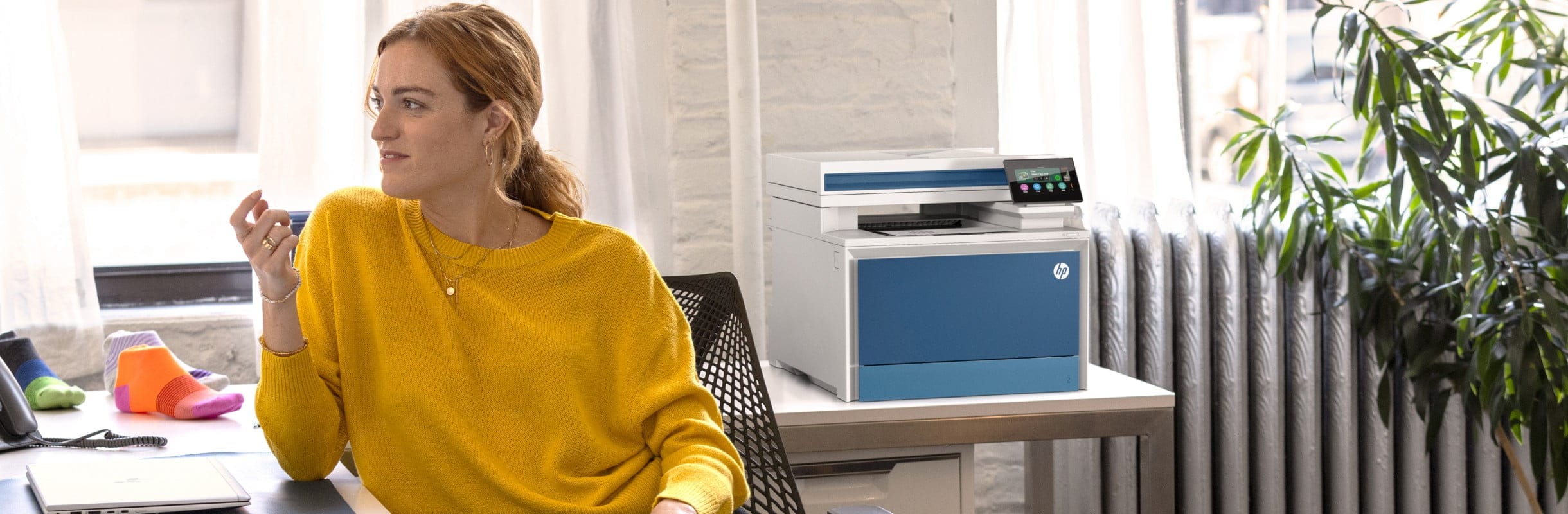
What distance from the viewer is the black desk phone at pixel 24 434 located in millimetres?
1560

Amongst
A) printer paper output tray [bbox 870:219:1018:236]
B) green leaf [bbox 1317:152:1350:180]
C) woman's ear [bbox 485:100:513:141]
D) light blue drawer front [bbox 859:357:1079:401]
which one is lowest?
light blue drawer front [bbox 859:357:1079:401]

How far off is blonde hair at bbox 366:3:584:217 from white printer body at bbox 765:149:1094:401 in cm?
52

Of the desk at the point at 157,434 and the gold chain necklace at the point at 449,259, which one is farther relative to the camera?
the gold chain necklace at the point at 449,259

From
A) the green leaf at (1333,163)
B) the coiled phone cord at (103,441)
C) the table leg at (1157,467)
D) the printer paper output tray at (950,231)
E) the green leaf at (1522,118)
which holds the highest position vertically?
the green leaf at (1522,118)

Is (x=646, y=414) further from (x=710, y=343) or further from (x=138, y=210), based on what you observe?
(x=138, y=210)

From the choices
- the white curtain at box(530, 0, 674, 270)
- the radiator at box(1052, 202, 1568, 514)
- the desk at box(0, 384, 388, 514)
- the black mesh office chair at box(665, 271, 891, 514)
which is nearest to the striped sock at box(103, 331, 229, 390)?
the desk at box(0, 384, 388, 514)

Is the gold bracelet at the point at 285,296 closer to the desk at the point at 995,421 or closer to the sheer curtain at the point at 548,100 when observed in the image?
the desk at the point at 995,421

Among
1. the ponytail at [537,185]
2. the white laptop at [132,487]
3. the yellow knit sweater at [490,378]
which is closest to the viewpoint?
the white laptop at [132,487]

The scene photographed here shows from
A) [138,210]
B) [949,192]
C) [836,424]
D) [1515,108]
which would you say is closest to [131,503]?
[836,424]

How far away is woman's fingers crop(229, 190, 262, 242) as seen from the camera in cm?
135

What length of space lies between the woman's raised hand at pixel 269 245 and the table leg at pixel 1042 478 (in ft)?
5.44

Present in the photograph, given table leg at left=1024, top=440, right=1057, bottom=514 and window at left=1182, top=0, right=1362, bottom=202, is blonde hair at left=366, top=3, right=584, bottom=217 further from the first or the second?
window at left=1182, top=0, right=1362, bottom=202

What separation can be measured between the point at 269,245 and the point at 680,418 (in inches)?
19.8

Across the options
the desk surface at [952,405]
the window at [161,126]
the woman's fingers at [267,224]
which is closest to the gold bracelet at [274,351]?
the woman's fingers at [267,224]
